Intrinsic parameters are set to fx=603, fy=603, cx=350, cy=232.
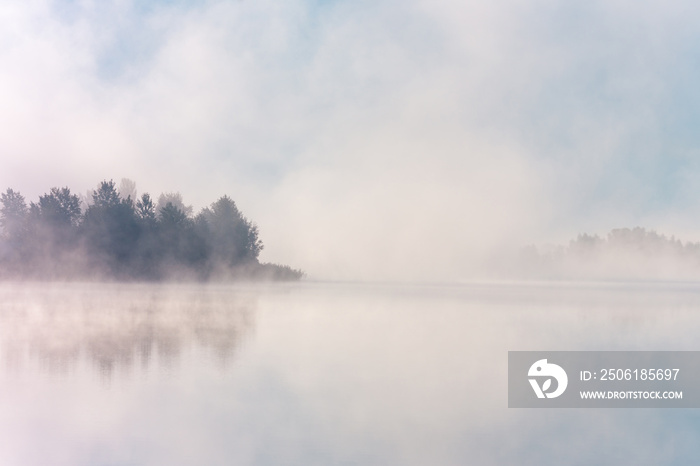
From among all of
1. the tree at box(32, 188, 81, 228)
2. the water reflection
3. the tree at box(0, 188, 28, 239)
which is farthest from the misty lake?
the tree at box(0, 188, 28, 239)

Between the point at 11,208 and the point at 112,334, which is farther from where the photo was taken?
the point at 11,208

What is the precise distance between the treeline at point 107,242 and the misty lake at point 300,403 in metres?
54.9

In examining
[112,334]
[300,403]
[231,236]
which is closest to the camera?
[300,403]

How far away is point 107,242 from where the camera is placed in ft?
237

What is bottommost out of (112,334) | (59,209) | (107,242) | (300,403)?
(300,403)

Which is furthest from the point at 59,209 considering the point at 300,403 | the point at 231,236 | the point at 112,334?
the point at 300,403

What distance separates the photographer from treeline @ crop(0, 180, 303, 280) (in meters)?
72.9

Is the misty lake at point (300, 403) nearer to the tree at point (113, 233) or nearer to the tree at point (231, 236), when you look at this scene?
the tree at point (113, 233)

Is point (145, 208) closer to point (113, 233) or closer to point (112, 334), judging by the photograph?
point (113, 233)

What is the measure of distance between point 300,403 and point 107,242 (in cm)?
6730

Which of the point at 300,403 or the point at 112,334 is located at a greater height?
the point at 112,334

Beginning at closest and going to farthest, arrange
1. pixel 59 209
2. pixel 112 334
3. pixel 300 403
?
1. pixel 300 403
2. pixel 112 334
3. pixel 59 209

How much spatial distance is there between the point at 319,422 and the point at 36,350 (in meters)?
10.0

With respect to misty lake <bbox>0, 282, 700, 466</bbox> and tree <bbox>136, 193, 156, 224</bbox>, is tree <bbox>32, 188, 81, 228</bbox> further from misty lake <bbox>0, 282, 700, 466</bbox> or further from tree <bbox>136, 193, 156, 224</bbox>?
misty lake <bbox>0, 282, 700, 466</bbox>
